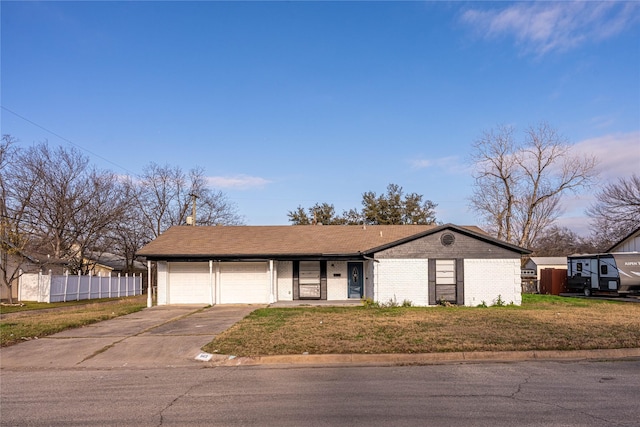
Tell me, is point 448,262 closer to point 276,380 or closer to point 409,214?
point 276,380

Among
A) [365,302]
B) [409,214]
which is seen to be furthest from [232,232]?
[409,214]

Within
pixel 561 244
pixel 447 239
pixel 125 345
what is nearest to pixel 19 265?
pixel 125 345

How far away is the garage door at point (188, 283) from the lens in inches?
954

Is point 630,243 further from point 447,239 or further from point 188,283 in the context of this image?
point 188,283

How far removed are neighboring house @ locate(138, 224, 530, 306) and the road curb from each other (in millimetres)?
11275

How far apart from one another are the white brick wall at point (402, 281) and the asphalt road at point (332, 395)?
1194 centimetres

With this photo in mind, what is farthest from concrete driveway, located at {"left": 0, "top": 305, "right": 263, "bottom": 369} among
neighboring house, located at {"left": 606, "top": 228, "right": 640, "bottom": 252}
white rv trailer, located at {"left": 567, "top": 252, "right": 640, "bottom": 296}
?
neighboring house, located at {"left": 606, "top": 228, "right": 640, "bottom": 252}

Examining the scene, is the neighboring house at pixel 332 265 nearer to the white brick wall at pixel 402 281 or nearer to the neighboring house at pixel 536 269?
the white brick wall at pixel 402 281

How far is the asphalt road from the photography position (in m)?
6.30

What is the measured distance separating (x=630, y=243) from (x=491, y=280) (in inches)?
721

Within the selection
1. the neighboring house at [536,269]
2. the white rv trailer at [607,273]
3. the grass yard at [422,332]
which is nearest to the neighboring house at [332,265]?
the grass yard at [422,332]

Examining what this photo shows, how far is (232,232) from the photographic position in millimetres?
27422

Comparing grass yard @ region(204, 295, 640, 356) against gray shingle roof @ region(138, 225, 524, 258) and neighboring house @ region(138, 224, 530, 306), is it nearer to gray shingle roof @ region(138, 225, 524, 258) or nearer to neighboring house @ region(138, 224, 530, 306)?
neighboring house @ region(138, 224, 530, 306)

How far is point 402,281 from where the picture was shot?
21781 mm
